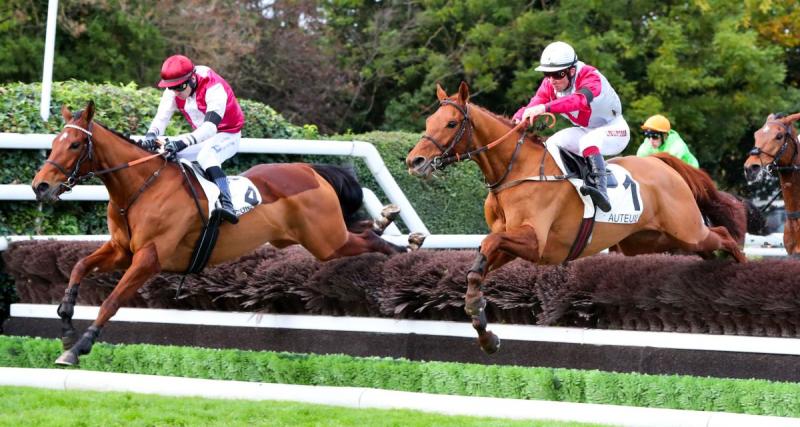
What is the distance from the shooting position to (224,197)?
9.21 metres

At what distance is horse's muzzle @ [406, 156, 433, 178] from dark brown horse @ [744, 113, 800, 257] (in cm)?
473

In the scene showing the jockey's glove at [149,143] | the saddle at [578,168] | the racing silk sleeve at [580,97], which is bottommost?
the saddle at [578,168]

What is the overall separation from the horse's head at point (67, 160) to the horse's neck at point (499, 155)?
2673 mm

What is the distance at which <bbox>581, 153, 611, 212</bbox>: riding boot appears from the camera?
8.45 m

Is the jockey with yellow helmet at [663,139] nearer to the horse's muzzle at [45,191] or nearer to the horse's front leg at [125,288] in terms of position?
the horse's front leg at [125,288]

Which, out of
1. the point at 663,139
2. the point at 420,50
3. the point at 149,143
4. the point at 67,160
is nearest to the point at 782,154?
the point at 663,139

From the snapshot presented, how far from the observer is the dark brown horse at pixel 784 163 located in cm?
1162

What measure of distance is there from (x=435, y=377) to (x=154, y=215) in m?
2.30

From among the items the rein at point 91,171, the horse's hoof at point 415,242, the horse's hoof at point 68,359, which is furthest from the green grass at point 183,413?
the horse's hoof at point 415,242

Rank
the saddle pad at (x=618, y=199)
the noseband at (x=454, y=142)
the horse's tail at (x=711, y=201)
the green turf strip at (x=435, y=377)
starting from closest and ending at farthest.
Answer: the green turf strip at (x=435, y=377)
the noseband at (x=454, y=142)
the saddle pad at (x=618, y=199)
the horse's tail at (x=711, y=201)

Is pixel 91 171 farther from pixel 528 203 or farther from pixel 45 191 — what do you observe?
pixel 528 203

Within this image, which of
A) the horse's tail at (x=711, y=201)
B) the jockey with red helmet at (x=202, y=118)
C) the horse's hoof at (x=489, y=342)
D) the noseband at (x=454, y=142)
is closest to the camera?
the horse's hoof at (x=489, y=342)

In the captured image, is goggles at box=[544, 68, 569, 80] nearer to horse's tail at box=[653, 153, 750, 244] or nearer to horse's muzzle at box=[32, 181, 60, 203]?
horse's tail at box=[653, 153, 750, 244]

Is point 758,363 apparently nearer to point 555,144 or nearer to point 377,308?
point 555,144
